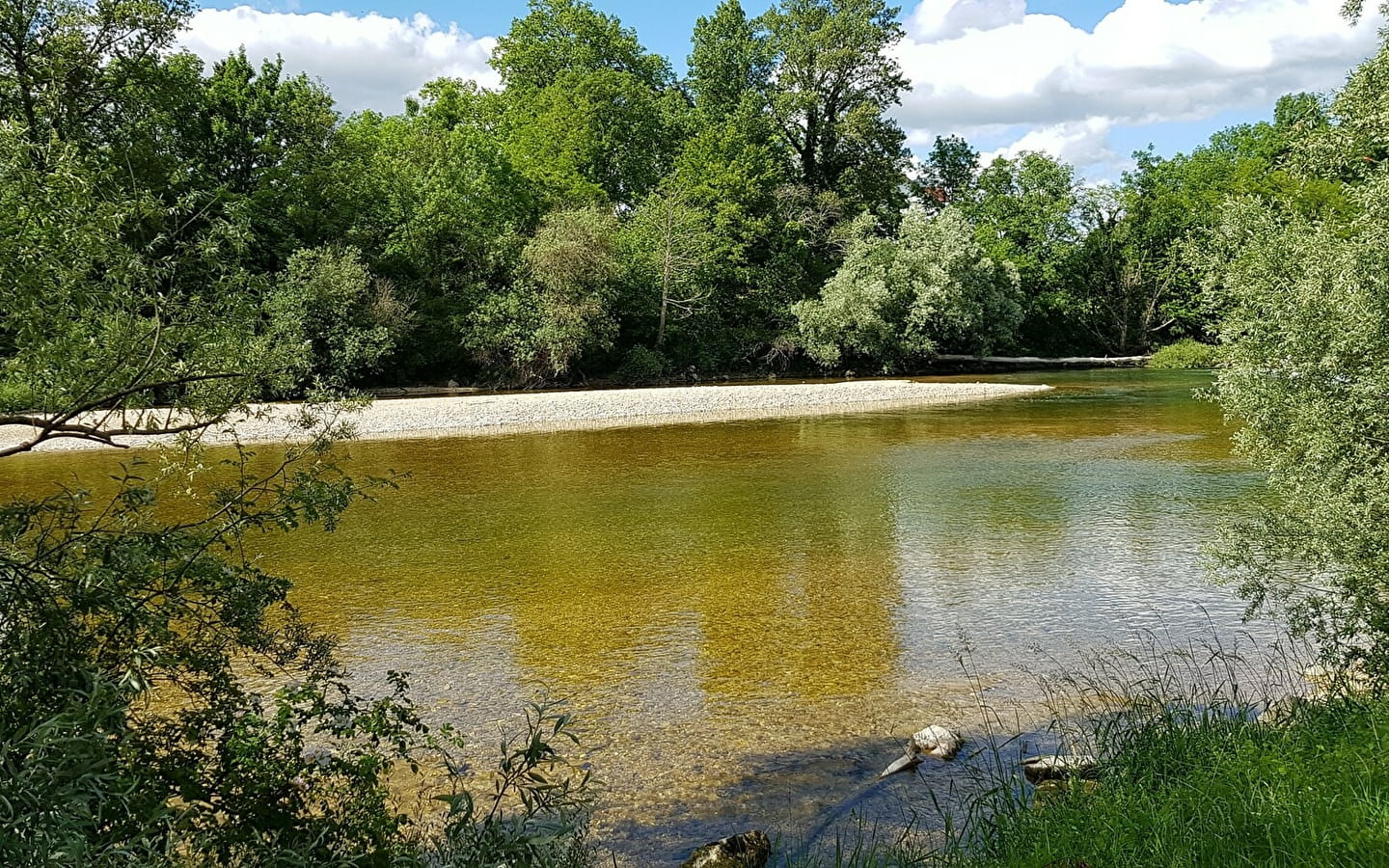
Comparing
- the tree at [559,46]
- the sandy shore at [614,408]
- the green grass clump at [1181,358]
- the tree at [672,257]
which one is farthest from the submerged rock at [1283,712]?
the tree at [559,46]

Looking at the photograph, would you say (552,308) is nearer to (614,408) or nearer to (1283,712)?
(614,408)

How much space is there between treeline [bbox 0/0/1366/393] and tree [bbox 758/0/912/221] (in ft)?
0.51

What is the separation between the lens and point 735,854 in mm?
4953

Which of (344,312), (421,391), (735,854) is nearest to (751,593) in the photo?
(735,854)

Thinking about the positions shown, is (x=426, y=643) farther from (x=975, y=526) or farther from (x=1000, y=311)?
(x=1000, y=311)

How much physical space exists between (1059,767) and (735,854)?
2.09 m

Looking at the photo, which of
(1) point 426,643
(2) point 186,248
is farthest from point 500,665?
(2) point 186,248

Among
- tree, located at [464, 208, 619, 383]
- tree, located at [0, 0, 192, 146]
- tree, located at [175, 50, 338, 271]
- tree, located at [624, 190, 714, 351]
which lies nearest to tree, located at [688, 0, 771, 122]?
tree, located at [624, 190, 714, 351]

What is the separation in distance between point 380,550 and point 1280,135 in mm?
61924

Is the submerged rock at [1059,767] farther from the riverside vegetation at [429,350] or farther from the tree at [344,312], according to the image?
the tree at [344,312]

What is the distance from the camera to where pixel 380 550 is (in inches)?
528

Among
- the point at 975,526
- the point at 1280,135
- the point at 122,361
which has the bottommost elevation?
the point at 975,526

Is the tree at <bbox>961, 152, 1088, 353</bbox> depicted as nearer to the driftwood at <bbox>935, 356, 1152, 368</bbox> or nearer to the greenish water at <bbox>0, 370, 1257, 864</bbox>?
the driftwood at <bbox>935, 356, 1152, 368</bbox>

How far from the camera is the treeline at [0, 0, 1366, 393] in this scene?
36438mm
